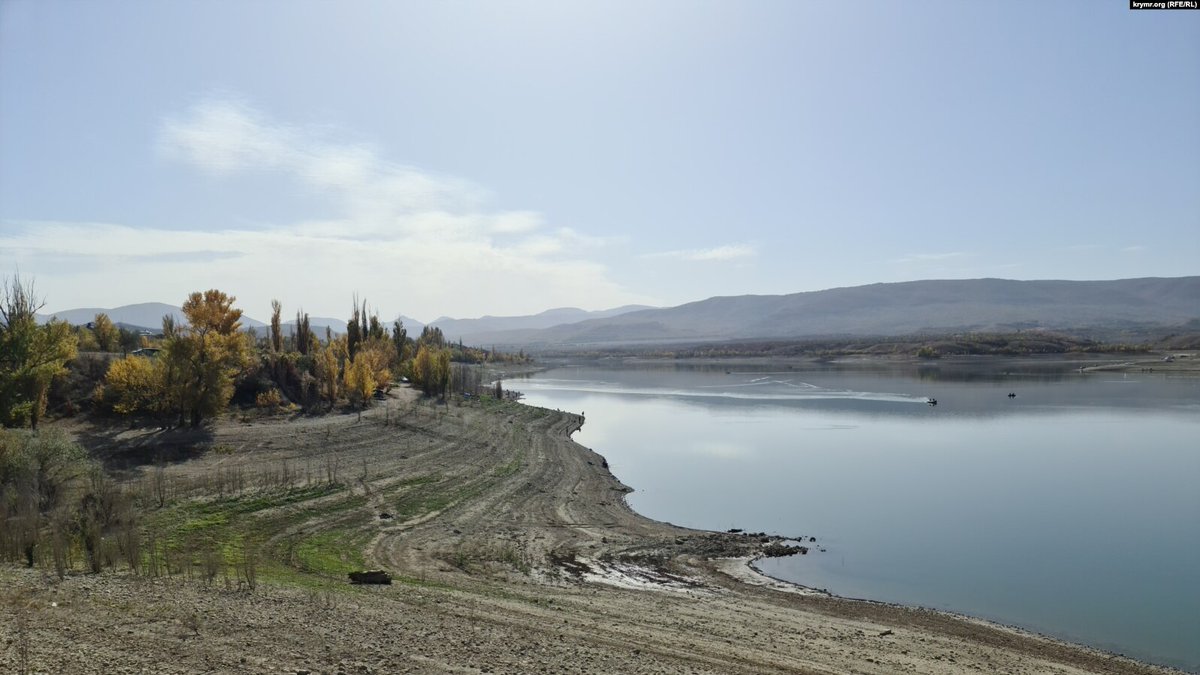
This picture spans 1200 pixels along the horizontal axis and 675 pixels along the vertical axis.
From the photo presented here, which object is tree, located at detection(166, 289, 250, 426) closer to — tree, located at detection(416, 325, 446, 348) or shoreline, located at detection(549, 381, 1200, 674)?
shoreline, located at detection(549, 381, 1200, 674)

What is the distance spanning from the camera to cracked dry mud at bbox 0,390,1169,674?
269 inches

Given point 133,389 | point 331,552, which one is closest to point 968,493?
point 331,552

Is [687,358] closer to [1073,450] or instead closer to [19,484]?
[1073,450]

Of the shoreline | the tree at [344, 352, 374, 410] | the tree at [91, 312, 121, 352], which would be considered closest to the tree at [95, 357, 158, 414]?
the tree at [344, 352, 374, 410]

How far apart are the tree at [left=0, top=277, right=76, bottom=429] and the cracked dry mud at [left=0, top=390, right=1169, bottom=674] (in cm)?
202

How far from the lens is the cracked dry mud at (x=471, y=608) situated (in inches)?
269

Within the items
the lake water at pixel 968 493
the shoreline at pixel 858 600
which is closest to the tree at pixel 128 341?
the lake water at pixel 968 493

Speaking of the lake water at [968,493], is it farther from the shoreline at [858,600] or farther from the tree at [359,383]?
Answer: the tree at [359,383]

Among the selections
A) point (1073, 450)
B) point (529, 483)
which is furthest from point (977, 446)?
point (529, 483)

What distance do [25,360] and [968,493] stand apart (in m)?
27.2

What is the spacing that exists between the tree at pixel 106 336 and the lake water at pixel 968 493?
75.6ft

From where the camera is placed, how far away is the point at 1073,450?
30.0 metres

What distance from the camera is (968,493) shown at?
22.9 meters

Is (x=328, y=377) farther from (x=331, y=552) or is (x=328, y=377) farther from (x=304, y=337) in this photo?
(x=331, y=552)
